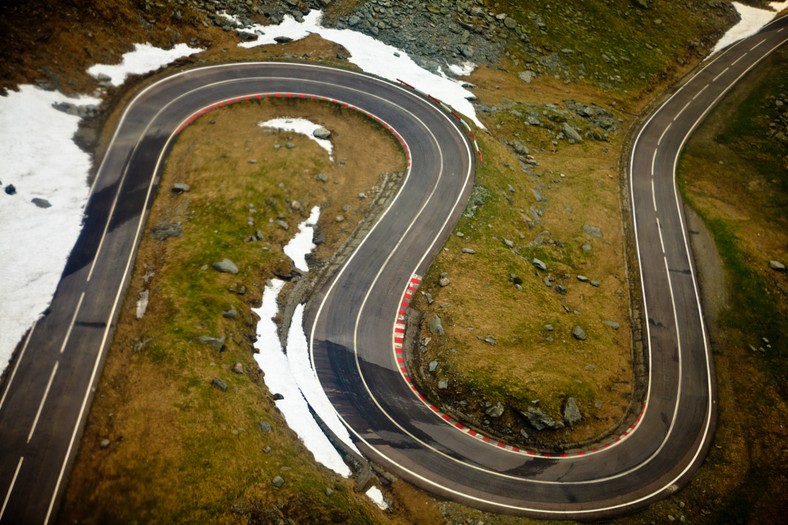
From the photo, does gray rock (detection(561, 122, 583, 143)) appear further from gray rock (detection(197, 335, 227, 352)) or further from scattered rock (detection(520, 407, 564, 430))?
gray rock (detection(197, 335, 227, 352))

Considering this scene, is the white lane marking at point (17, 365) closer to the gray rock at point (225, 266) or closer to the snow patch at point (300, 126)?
the gray rock at point (225, 266)

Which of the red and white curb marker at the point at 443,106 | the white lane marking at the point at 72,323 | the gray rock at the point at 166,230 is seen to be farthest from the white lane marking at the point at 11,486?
the red and white curb marker at the point at 443,106

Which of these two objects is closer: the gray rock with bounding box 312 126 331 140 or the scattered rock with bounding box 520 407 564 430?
the scattered rock with bounding box 520 407 564 430

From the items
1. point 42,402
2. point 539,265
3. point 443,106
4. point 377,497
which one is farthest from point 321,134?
point 377,497

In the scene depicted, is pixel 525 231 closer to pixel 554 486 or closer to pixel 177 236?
pixel 554 486

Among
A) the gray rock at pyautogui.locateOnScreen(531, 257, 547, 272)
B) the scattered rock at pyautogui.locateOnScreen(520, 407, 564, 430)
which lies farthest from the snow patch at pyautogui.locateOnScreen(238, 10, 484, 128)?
the scattered rock at pyautogui.locateOnScreen(520, 407, 564, 430)

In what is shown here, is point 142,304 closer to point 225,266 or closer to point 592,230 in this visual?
point 225,266

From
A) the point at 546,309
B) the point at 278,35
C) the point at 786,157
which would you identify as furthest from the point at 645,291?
the point at 278,35
